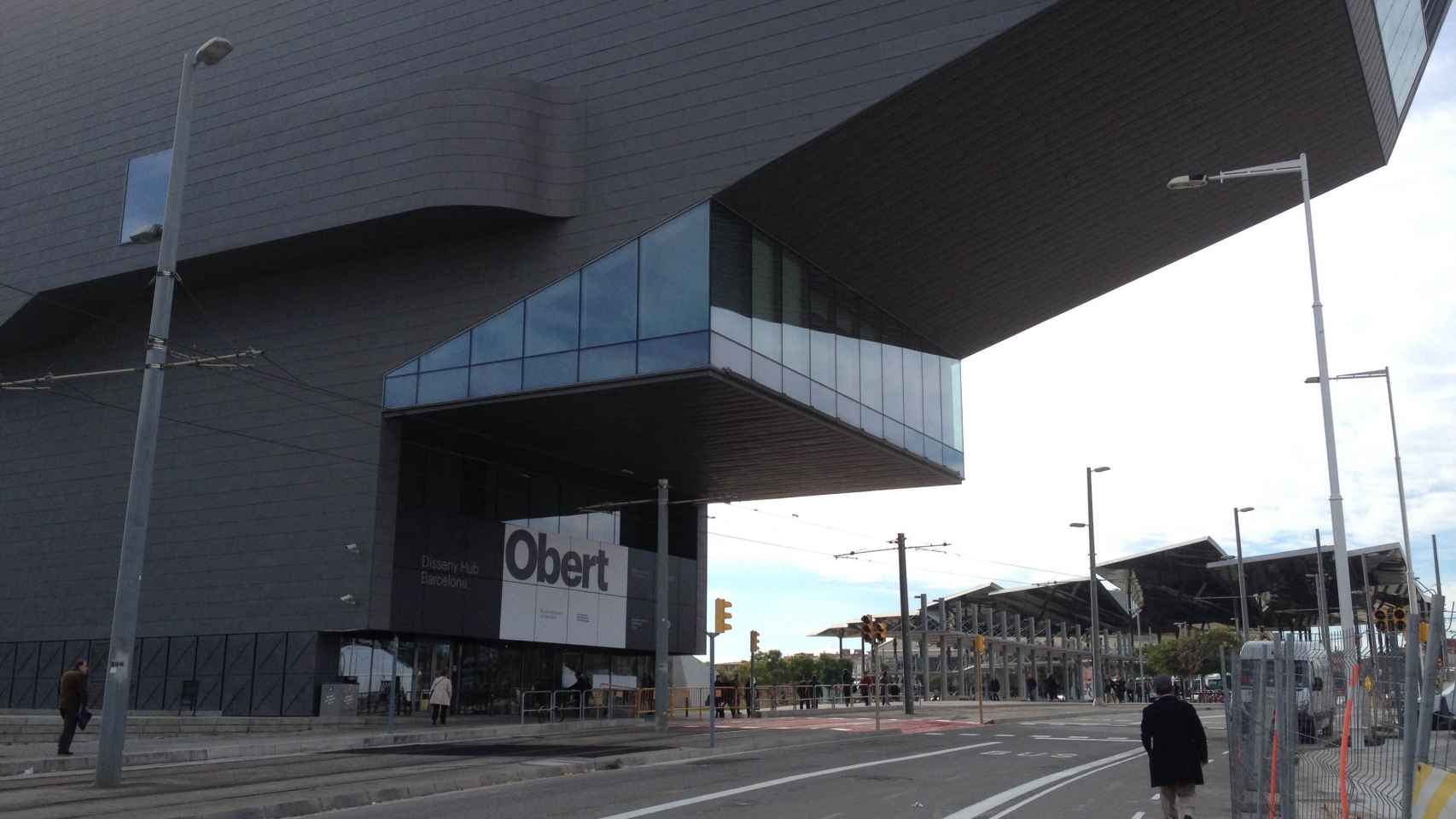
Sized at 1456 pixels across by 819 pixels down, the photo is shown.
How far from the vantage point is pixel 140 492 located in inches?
696

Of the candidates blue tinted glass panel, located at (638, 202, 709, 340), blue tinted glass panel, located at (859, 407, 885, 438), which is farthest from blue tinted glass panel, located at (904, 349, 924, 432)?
blue tinted glass panel, located at (638, 202, 709, 340)

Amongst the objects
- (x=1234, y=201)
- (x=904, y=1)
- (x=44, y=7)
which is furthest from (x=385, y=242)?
(x=1234, y=201)

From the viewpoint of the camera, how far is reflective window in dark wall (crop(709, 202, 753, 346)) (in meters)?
30.5

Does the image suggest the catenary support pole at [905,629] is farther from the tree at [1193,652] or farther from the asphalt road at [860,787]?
the tree at [1193,652]

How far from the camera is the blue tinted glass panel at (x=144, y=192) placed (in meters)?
37.4

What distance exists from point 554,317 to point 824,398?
803 cm

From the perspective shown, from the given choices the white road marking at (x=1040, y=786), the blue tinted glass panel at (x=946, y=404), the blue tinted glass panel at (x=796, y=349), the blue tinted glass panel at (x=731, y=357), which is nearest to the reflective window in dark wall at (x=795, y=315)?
the blue tinted glass panel at (x=796, y=349)

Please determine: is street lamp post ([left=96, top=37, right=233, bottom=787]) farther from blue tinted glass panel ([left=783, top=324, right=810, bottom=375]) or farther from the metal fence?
blue tinted glass panel ([left=783, top=324, right=810, bottom=375])

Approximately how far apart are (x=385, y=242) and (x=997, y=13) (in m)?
18.0

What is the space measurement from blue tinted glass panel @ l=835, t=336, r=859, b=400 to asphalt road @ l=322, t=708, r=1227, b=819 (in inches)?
461

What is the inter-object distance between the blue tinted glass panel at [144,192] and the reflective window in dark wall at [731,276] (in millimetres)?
18065

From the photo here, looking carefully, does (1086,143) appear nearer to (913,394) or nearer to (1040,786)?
(913,394)

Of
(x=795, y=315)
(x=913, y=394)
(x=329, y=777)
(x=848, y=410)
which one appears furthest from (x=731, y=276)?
(x=329, y=777)

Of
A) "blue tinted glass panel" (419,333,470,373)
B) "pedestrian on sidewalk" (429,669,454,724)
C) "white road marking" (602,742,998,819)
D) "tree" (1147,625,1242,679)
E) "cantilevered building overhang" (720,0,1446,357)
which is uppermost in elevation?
"cantilevered building overhang" (720,0,1446,357)
